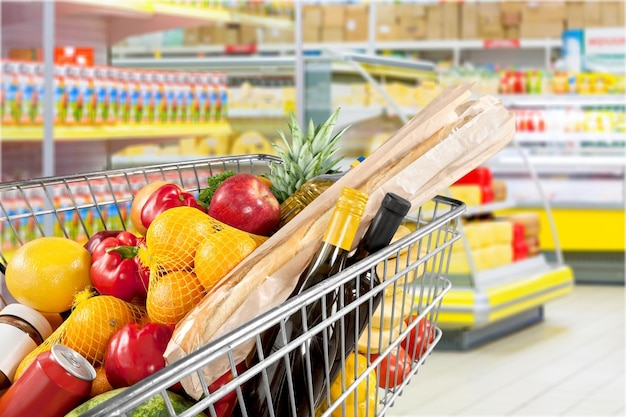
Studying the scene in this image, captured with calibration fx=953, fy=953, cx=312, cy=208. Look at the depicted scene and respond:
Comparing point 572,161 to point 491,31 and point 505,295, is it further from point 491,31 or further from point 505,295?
point 505,295

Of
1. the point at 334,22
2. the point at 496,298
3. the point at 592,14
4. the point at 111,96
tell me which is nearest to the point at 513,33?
the point at 592,14

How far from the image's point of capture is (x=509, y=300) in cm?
510

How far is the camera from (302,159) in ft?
5.09

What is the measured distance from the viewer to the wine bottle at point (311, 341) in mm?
1147

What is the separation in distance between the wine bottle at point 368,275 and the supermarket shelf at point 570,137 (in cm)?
660

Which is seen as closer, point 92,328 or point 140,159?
point 92,328

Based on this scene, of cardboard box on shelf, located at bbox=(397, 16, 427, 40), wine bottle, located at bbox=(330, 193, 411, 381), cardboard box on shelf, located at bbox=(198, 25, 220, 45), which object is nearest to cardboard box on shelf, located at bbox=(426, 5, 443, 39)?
cardboard box on shelf, located at bbox=(397, 16, 427, 40)

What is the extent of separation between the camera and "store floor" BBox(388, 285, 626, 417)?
3.85 meters

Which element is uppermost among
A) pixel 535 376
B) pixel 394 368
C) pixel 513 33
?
pixel 513 33

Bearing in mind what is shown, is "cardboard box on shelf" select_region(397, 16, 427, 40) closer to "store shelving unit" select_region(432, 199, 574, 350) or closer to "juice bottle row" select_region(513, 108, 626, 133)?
"juice bottle row" select_region(513, 108, 626, 133)

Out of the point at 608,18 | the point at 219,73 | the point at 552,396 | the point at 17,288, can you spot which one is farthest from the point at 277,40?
the point at 17,288

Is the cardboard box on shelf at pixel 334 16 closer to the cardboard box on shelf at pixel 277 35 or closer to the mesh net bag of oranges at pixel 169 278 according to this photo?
the cardboard box on shelf at pixel 277 35

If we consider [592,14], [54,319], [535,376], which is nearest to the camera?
[54,319]

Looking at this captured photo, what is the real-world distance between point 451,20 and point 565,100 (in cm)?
138
